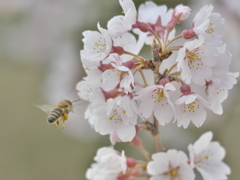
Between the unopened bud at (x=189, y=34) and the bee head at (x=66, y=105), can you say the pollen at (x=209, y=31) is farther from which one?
the bee head at (x=66, y=105)

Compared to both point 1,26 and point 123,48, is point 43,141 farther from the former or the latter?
point 123,48

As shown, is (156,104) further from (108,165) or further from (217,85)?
(108,165)

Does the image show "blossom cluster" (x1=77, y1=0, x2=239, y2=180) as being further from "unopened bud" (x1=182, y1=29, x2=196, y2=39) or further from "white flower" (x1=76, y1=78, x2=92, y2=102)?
"white flower" (x1=76, y1=78, x2=92, y2=102)

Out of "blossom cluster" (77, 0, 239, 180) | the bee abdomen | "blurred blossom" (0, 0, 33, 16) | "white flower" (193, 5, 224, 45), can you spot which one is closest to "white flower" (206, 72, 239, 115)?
"blossom cluster" (77, 0, 239, 180)

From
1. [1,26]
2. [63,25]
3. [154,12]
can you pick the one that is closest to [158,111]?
[154,12]

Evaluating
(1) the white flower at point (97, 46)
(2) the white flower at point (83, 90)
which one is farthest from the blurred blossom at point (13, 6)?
(1) the white flower at point (97, 46)

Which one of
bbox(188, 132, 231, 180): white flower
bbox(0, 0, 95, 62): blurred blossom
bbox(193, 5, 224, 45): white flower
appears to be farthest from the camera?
bbox(0, 0, 95, 62): blurred blossom
